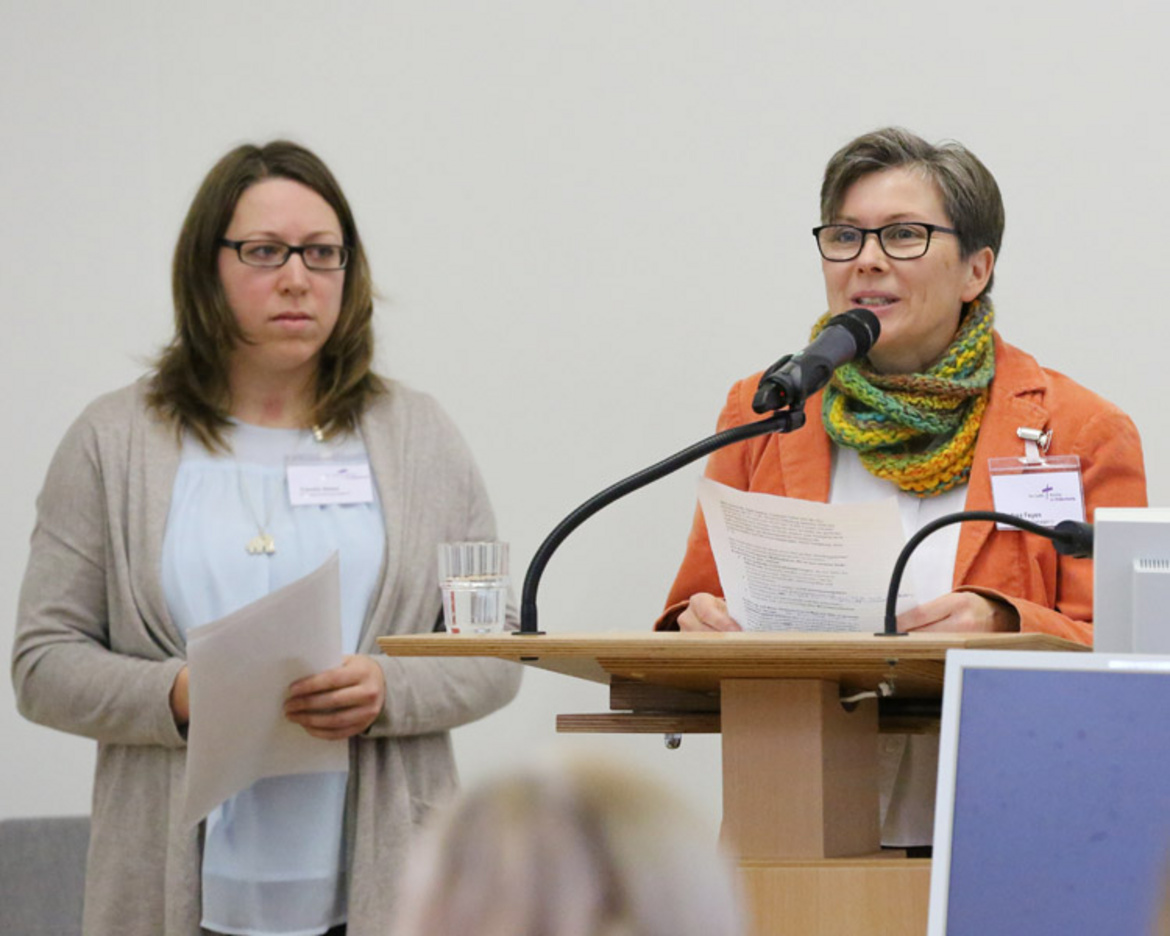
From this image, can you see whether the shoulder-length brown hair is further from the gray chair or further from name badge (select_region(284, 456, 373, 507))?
the gray chair

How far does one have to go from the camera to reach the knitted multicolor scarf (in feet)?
7.55

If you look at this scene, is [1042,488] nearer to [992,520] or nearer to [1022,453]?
[1022,453]

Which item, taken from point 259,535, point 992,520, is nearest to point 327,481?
point 259,535

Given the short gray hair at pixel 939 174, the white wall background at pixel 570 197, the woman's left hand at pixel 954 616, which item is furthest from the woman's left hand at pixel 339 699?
the white wall background at pixel 570 197

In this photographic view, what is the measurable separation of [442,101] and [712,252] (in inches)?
29.7

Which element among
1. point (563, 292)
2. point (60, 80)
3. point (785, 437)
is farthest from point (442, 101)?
point (785, 437)

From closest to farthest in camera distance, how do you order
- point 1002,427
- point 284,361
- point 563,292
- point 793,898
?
point 793,898
point 1002,427
point 284,361
point 563,292

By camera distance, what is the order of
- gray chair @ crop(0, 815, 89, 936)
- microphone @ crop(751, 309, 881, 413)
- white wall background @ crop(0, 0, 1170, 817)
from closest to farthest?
microphone @ crop(751, 309, 881, 413)
gray chair @ crop(0, 815, 89, 936)
white wall background @ crop(0, 0, 1170, 817)

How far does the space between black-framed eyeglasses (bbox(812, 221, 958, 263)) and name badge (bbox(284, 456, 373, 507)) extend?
0.79 metres

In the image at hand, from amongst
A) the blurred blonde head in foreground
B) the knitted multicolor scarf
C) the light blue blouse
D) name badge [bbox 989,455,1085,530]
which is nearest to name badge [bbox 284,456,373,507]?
the light blue blouse

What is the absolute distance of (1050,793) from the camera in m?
1.28

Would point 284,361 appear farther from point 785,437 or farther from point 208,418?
point 785,437

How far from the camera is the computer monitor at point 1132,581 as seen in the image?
1.46 metres

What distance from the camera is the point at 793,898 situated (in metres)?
1.59
